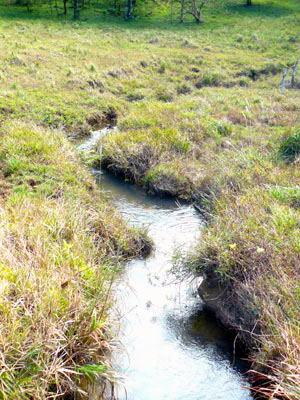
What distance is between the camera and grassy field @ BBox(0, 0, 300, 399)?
4.79m

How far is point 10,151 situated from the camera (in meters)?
10.1

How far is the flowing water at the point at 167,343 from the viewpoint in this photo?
5.22 m

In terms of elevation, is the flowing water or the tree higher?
the tree

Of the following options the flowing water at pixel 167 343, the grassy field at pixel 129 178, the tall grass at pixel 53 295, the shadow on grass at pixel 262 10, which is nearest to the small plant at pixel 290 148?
the grassy field at pixel 129 178

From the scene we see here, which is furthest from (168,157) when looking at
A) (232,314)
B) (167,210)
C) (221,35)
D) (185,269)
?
(221,35)

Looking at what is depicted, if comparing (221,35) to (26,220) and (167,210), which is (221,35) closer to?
(167,210)

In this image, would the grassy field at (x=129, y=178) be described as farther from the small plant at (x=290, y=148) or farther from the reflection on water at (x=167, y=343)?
the reflection on water at (x=167, y=343)

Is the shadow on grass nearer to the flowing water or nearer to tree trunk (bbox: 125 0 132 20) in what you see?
tree trunk (bbox: 125 0 132 20)

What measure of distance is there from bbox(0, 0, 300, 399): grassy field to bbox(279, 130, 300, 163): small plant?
55 millimetres

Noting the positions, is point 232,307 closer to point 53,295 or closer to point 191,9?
point 53,295

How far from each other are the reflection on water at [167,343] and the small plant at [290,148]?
4.96 m

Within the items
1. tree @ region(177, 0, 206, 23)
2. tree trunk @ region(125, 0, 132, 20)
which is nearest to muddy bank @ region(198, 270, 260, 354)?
tree @ region(177, 0, 206, 23)

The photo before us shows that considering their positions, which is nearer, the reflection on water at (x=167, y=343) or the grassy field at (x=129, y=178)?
the grassy field at (x=129, y=178)

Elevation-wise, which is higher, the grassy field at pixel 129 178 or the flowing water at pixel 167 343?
the grassy field at pixel 129 178
